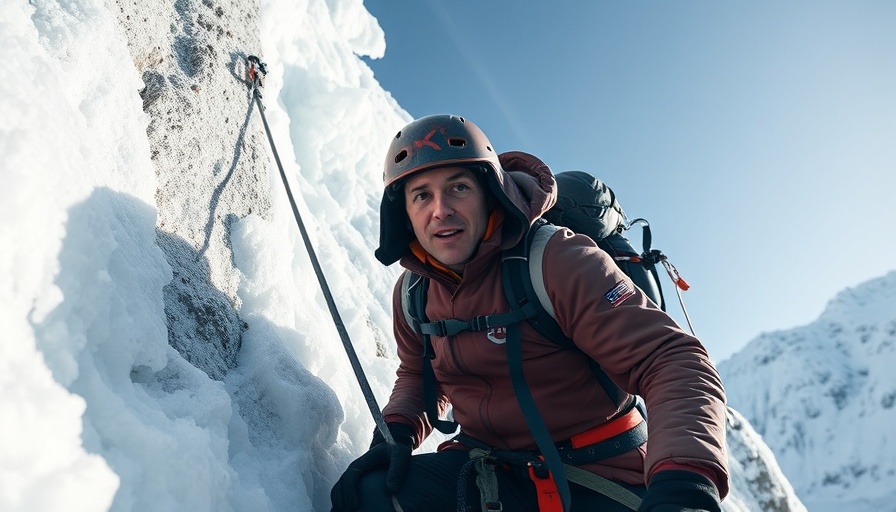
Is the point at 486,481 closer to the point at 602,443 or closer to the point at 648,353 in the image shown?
the point at 602,443

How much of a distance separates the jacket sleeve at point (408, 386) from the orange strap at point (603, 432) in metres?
0.95

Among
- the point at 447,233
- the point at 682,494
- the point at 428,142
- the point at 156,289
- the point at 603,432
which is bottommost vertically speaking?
the point at 682,494

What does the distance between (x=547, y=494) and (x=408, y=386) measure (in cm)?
106

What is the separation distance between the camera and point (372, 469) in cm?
261

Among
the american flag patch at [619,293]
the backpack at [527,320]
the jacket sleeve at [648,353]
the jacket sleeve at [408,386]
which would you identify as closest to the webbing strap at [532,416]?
the backpack at [527,320]

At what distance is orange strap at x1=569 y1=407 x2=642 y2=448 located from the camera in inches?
97.3

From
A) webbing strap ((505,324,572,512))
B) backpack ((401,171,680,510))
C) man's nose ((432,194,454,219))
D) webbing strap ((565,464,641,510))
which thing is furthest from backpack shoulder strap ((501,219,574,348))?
webbing strap ((565,464,641,510))

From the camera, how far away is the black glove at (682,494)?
165cm

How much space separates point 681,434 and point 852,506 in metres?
135

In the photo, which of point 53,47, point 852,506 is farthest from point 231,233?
point 852,506

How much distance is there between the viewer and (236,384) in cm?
289

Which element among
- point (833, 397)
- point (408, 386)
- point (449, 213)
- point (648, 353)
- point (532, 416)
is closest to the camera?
point (648, 353)

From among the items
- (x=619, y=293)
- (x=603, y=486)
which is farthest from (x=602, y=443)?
(x=619, y=293)

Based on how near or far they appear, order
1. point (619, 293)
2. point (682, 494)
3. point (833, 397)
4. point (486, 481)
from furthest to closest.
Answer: point (833, 397)
point (486, 481)
point (619, 293)
point (682, 494)
